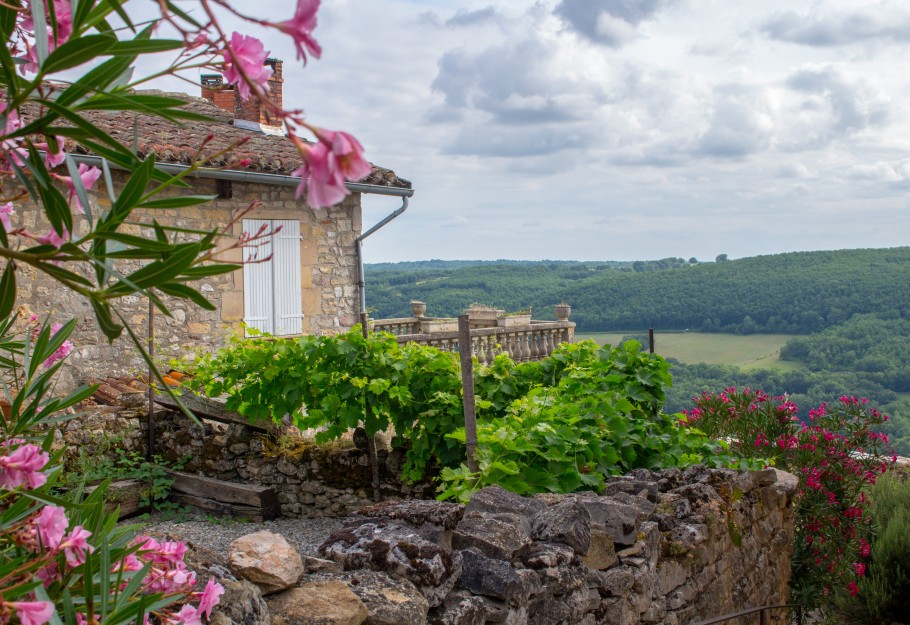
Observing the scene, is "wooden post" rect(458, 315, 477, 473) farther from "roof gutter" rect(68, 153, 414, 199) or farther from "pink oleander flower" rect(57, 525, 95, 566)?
"pink oleander flower" rect(57, 525, 95, 566)

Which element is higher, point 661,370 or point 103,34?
point 103,34

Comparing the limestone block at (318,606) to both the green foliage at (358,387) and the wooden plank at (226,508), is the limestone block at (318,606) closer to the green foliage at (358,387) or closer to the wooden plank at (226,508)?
the green foliage at (358,387)

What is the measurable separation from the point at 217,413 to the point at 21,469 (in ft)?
22.6

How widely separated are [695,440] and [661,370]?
573mm

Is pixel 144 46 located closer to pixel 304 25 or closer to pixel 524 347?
pixel 304 25

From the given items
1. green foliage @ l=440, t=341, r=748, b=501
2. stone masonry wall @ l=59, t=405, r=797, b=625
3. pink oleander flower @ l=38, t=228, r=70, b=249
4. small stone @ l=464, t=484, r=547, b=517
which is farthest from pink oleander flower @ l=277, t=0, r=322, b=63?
green foliage @ l=440, t=341, r=748, b=501

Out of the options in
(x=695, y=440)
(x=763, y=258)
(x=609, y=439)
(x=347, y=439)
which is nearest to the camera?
(x=609, y=439)

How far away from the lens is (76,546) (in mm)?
1445

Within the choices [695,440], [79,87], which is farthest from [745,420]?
[79,87]

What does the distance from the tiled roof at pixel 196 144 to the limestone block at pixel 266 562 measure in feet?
19.6

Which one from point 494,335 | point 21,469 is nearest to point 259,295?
point 494,335

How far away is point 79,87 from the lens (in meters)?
1.23

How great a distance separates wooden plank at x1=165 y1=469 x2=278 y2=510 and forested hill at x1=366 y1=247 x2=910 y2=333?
30.2m

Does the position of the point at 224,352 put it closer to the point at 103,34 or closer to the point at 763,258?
the point at 103,34
